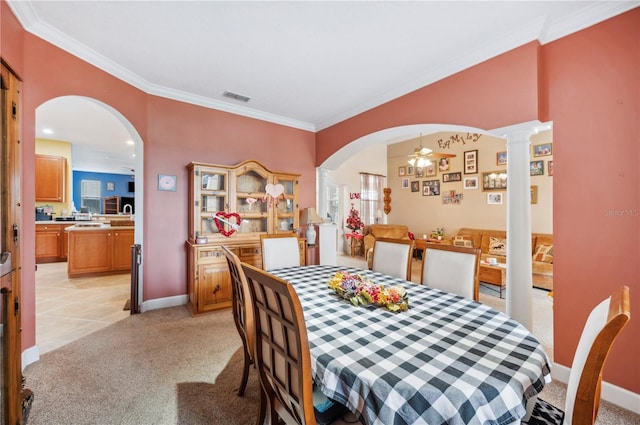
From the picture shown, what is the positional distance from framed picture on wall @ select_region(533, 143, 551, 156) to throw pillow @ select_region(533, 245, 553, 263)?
1.70 meters

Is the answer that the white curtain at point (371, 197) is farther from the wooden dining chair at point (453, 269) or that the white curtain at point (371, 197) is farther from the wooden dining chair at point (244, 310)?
the wooden dining chair at point (244, 310)

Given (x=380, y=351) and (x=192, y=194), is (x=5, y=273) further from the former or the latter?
(x=192, y=194)

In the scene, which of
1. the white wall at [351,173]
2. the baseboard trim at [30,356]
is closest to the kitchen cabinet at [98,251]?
the baseboard trim at [30,356]

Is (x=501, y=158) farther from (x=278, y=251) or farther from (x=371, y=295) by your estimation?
(x=371, y=295)

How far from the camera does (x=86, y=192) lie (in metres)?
8.59

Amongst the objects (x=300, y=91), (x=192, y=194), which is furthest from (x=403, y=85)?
(x=192, y=194)

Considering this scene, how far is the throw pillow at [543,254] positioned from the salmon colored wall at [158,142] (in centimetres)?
387

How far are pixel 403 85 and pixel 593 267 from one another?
2382mm

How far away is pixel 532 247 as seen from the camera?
14.7 ft

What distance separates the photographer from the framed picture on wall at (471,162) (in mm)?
5703

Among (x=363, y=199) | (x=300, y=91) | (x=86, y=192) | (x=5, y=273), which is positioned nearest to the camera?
(x=5, y=273)

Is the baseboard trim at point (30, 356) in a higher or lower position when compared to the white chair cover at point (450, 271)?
lower

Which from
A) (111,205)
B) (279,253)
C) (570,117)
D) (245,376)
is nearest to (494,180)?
(570,117)

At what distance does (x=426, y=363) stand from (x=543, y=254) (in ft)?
15.4
